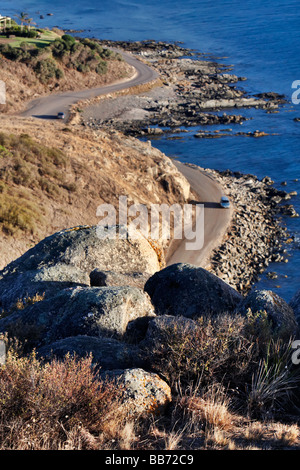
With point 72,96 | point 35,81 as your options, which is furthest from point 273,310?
point 35,81

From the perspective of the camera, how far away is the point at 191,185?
48.4 metres

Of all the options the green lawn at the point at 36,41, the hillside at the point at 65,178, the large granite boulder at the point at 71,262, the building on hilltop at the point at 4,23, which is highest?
the building on hilltop at the point at 4,23

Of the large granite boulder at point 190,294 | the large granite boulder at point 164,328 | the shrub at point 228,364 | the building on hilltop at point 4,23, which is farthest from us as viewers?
the building on hilltop at point 4,23

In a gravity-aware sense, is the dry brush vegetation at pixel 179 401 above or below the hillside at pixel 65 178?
above

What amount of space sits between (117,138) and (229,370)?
133 feet

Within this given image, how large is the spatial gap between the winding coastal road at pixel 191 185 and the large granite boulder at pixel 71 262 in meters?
20.0

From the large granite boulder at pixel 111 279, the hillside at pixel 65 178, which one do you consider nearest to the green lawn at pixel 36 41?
the hillside at pixel 65 178

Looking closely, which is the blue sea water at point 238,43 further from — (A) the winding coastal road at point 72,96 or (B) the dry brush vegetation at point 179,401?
(B) the dry brush vegetation at point 179,401

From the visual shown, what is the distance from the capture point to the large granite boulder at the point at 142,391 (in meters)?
6.54

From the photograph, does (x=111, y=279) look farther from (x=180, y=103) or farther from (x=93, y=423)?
(x=180, y=103)

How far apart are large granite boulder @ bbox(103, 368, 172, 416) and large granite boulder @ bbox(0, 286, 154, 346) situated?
2.06 m

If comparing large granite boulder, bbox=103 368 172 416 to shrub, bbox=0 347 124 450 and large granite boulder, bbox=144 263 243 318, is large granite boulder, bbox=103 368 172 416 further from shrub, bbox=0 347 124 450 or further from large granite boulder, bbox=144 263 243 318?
large granite boulder, bbox=144 263 243 318

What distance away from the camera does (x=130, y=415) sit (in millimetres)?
6406
